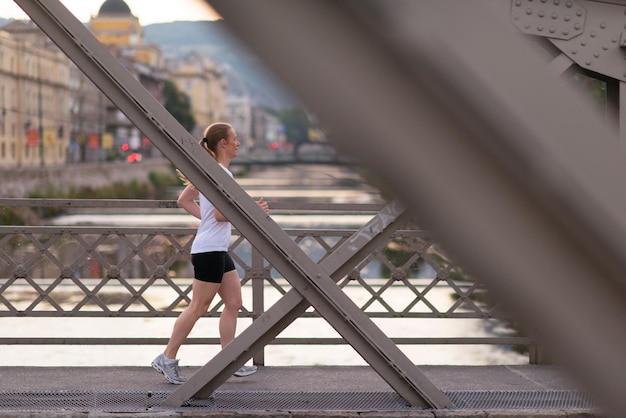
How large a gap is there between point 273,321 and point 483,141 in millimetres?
4602

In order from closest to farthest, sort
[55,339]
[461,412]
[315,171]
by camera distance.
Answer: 1. [315,171]
2. [461,412]
3. [55,339]

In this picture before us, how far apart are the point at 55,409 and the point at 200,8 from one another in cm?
516

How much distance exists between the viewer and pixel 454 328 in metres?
14.1

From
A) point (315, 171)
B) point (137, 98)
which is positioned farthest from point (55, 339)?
point (315, 171)

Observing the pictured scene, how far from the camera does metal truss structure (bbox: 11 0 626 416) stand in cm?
71

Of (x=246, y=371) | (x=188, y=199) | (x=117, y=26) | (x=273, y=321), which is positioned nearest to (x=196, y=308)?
(x=188, y=199)

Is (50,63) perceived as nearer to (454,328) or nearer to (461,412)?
(454,328)

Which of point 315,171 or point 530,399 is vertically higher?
point 315,171

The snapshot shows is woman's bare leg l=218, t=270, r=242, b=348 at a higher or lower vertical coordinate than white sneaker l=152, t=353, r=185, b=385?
higher

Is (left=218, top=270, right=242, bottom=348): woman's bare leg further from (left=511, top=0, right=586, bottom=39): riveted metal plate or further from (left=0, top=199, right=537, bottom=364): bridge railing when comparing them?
(left=511, top=0, right=586, bottom=39): riveted metal plate

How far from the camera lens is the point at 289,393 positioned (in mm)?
6059

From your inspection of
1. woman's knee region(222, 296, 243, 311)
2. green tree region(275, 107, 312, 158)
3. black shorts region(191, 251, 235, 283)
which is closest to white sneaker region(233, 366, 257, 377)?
woman's knee region(222, 296, 243, 311)

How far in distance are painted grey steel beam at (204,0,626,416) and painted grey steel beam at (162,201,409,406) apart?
4412 millimetres

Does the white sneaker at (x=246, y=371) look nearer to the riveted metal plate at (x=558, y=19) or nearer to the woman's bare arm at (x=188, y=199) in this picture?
the woman's bare arm at (x=188, y=199)
